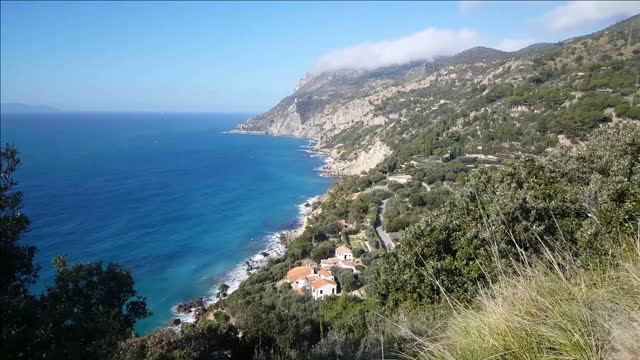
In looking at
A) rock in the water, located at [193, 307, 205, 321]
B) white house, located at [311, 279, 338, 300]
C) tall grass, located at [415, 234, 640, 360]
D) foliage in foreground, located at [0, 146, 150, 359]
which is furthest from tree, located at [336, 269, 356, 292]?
tall grass, located at [415, 234, 640, 360]

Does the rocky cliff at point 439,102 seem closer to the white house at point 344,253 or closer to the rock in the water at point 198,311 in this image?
the white house at point 344,253

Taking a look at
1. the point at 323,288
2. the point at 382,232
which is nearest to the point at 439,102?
the point at 382,232

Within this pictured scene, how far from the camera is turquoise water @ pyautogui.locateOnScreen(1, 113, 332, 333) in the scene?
3106 centimetres

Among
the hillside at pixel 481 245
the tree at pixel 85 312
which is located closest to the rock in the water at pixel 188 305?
the hillside at pixel 481 245

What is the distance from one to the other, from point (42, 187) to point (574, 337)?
6174cm

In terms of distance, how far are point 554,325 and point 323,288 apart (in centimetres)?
2183

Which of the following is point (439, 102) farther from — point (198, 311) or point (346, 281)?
point (198, 311)

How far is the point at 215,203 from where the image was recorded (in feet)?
173

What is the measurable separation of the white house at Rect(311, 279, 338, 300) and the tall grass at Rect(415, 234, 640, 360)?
67.2 feet

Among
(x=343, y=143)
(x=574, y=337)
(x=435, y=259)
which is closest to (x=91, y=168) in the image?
(x=343, y=143)

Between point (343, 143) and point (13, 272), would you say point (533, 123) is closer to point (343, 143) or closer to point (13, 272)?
point (13, 272)

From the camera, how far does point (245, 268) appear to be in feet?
105

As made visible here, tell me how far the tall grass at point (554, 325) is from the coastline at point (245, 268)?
68.1ft

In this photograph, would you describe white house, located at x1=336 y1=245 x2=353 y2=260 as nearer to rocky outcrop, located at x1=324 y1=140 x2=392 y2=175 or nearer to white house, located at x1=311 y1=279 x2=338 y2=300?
white house, located at x1=311 y1=279 x2=338 y2=300
